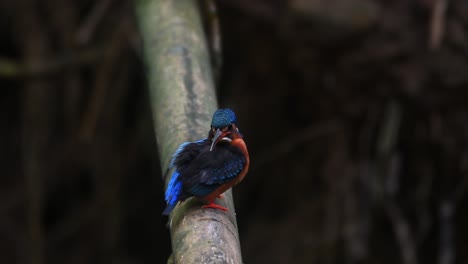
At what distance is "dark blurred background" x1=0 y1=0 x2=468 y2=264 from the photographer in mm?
4590

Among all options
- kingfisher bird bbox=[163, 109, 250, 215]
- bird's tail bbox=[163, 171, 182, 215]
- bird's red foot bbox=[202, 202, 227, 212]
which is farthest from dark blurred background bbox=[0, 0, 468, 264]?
bird's red foot bbox=[202, 202, 227, 212]

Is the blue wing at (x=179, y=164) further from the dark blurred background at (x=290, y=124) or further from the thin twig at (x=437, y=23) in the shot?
the thin twig at (x=437, y=23)

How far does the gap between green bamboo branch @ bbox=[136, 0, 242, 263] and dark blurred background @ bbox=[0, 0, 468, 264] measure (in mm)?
1081

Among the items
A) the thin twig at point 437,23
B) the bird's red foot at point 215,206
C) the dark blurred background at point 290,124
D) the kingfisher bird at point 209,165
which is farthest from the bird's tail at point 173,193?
the thin twig at point 437,23

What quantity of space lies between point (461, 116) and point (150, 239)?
3.10 metres

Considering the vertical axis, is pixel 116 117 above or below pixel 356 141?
above

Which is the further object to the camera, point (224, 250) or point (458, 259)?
point (458, 259)

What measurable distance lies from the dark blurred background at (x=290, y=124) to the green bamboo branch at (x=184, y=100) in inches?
42.6

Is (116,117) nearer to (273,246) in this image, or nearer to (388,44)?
(273,246)

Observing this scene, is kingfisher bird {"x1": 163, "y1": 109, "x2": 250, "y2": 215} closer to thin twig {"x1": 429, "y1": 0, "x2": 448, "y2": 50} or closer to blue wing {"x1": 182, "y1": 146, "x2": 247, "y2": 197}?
blue wing {"x1": 182, "y1": 146, "x2": 247, "y2": 197}

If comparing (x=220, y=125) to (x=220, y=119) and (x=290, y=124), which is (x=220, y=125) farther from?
(x=290, y=124)

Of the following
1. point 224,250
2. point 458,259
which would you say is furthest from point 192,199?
point 458,259

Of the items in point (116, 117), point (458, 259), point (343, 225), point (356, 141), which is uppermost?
point (116, 117)

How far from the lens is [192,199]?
→ 86.8 inches
